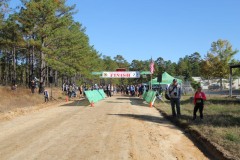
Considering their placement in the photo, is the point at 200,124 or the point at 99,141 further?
the point at 200,124

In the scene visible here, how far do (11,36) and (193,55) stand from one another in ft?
500

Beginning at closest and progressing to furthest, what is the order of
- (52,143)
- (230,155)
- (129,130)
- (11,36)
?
1. (230,155)
2. (52,143)
3. (129,130)
4. (11,36)

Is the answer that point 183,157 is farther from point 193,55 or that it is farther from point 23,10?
point 193,55

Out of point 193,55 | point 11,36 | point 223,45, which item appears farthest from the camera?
point 193,55

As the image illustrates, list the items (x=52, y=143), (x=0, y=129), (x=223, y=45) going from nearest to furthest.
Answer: (x=52, y=143), (x=0, y=129), (x=223, y=45)

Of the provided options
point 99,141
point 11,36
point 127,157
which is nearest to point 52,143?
point 99,141

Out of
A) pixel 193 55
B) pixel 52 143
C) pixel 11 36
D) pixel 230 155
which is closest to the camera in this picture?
pixel 230 155

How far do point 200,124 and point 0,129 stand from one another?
7856mm

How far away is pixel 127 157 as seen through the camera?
9.01 m

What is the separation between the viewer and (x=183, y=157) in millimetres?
9375

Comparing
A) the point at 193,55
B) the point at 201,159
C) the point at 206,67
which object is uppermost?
the point at 193,55

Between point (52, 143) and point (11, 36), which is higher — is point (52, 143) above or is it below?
below

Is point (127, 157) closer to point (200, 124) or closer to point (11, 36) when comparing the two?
point (200, 124)

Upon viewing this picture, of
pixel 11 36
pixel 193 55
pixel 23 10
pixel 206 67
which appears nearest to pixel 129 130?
pixel 23 10
